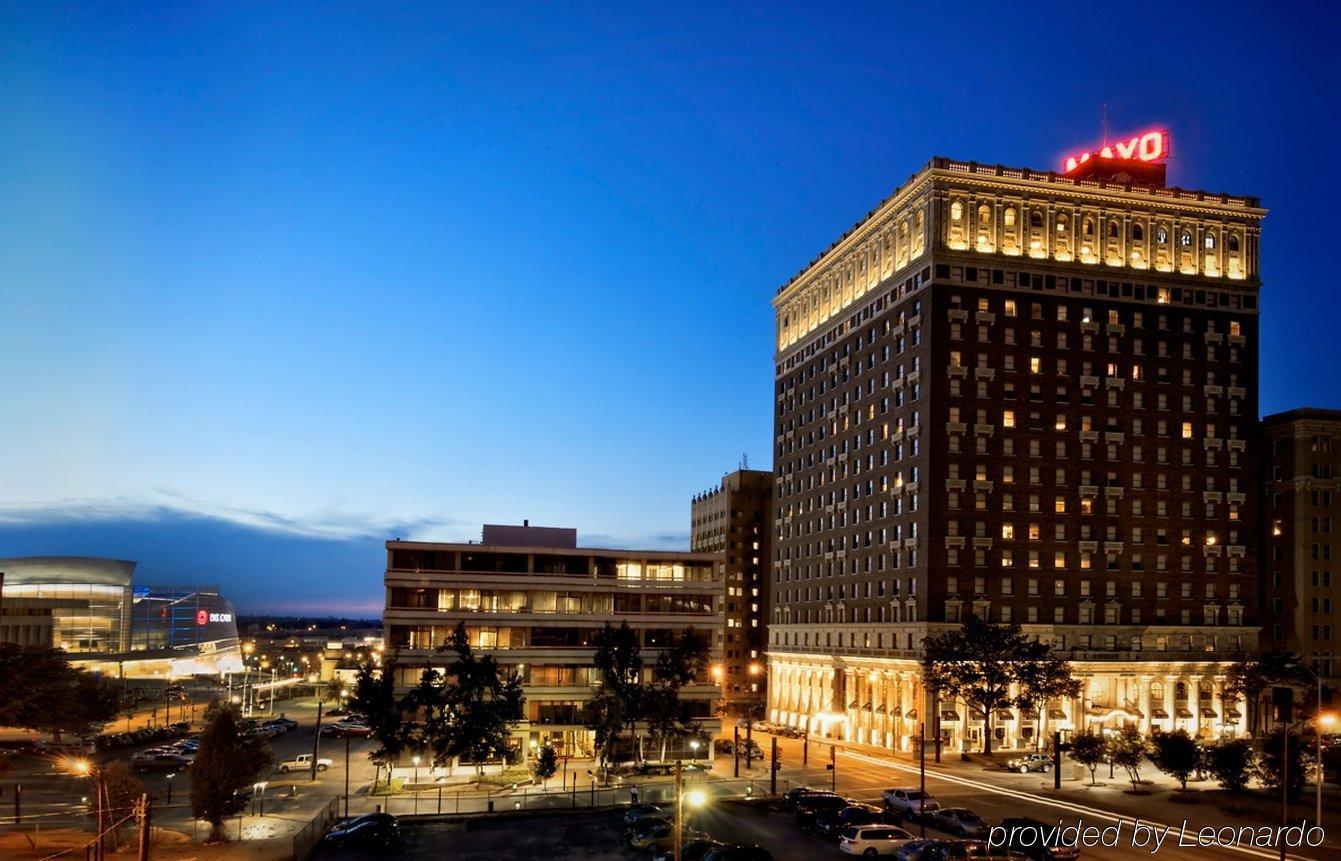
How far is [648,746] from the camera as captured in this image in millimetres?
100250

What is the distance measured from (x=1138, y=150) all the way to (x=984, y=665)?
6905cm

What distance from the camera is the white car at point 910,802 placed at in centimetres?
7506

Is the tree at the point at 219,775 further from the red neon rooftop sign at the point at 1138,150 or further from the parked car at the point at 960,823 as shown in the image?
the red neon rooftop sign at the point at 1138,150

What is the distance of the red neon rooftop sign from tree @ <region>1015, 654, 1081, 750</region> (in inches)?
2442

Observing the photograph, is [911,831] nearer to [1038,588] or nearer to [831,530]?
[1038,588]

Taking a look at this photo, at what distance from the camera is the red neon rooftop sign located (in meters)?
140

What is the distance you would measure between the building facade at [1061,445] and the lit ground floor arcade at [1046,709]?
278 mm

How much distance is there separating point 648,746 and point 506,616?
1672cm

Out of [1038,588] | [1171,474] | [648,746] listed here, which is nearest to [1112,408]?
[1171,474]

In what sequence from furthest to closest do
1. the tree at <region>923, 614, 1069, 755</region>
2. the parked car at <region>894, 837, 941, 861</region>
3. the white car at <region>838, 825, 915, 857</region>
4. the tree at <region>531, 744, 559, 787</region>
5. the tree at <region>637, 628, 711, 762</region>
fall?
the tree at <region>923, 614, 1069, 755</region> → the tree at <region>637, 628, 711, 762</region> → the tree at <region>531, 744, 559, 787</region> → the white car at <region>838, 825, 915, 857</region> → the parked car at <region>894, 837, 941, 861</region>

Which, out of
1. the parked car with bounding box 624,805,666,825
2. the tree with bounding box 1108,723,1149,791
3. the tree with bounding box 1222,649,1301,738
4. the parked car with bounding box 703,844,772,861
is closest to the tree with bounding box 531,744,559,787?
the parked car with bounding box 624,805,666,825

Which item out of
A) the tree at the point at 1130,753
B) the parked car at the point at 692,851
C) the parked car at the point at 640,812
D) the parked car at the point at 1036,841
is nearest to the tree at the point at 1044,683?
the tree at the point at 1130,753

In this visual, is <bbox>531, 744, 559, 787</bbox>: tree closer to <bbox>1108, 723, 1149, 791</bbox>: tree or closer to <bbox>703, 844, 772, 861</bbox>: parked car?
<bbox>703, 844, 772, 861</bbox>: parked car

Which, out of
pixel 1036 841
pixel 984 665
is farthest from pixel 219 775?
pixel 984 665
